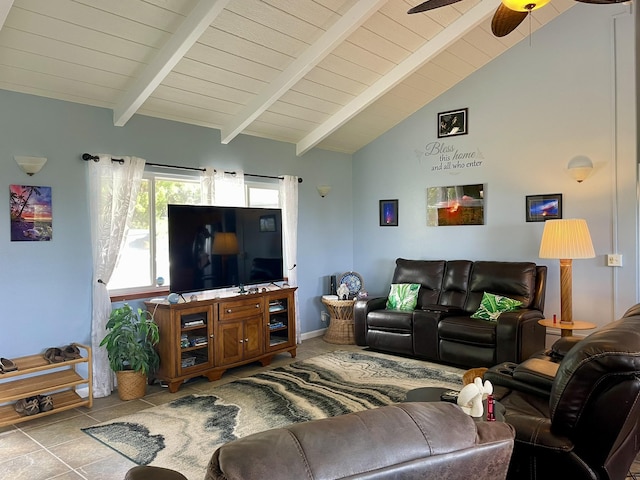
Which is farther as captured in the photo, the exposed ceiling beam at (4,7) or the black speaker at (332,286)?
the black speaker at (332,286)

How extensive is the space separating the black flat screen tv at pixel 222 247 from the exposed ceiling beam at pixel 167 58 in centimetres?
91

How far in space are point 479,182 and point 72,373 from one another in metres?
4.53

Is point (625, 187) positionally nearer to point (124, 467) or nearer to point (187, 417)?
point (187, 417)

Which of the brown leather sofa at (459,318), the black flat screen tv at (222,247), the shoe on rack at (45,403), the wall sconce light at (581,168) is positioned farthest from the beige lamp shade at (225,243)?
the wall sconce light at (581,168)

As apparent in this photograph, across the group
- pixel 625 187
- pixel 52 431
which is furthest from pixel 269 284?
pixel 625 187

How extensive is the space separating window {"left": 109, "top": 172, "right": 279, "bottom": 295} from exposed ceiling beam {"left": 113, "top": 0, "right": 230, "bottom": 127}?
652 millimetres

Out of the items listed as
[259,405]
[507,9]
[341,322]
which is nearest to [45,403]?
[259,405]

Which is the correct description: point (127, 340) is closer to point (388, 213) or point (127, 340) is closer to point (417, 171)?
point (388, 213)

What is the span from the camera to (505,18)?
294cm

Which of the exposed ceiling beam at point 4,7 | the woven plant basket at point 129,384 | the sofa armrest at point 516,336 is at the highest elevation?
the exposed ceiling beam at point 4,7

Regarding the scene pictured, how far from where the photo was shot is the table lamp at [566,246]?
405cm

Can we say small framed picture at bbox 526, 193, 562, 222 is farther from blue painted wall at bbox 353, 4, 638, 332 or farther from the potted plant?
the potted plant

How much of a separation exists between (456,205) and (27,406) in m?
4.66

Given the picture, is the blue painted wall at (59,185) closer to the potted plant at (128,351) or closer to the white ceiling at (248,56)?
the white ceiling at (248,56)
